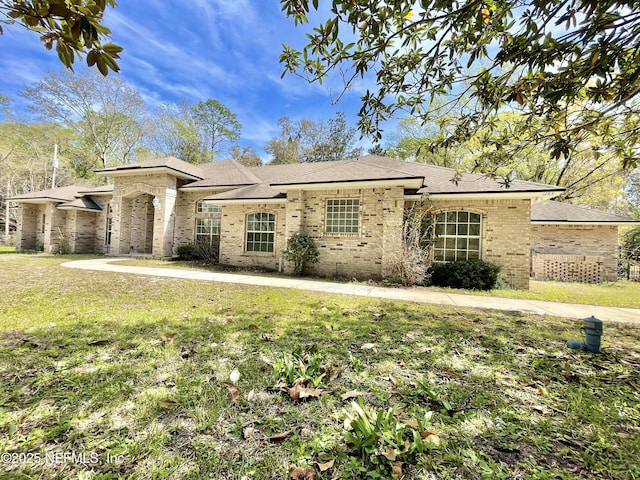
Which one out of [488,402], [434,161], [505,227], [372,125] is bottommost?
[488,402]

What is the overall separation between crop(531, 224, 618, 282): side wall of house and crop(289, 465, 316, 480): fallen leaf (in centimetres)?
1667

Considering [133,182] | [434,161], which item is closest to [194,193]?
[133,182]

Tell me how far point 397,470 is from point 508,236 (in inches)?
423

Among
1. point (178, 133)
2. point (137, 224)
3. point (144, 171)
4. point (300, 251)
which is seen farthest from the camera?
point (178, 133)

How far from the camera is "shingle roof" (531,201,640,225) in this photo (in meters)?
13.2

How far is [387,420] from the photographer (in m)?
1.92

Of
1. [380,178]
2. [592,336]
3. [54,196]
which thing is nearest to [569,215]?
[380,178]

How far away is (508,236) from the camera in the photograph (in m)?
10.0

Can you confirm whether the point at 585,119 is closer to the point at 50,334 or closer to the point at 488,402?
the point at 488,402

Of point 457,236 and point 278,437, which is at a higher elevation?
point 457,236

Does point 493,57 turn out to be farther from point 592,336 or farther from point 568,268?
point 568,268

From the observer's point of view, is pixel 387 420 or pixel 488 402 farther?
pixel 488 402

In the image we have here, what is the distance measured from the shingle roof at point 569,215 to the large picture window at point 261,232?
44.4 feet

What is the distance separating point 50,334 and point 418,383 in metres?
4.71
